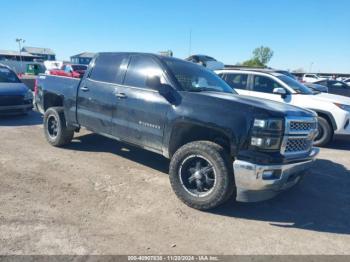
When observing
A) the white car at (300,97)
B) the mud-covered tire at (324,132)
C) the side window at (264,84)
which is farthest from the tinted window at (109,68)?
the mud-covered tire at (324,132)

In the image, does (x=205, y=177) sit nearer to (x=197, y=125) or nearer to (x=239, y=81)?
(x=197, y=125)

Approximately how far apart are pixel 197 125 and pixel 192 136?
1.11 ft

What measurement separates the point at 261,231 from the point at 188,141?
1.55 metres

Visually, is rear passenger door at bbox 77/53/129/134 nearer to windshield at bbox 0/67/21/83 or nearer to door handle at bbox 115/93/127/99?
door handle at bbox 115/93/127/99

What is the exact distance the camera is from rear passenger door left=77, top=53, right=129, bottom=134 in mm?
5371

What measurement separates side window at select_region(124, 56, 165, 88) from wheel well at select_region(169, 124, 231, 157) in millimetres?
867

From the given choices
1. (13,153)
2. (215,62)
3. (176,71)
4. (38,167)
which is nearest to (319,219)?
(176,71)

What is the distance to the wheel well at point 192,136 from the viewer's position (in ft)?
14.0

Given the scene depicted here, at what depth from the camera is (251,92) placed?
9.09 m

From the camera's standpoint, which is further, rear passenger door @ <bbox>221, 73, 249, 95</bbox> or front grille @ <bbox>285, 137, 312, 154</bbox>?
rear passenger door @ <bbox>221, 73, 249, 95</bbox>

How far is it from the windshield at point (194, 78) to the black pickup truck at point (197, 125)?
2 centimetres

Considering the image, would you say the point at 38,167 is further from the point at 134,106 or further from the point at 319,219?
the point at 319,219

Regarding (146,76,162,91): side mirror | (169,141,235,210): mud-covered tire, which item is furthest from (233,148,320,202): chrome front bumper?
(146,76,162,91): side mirror

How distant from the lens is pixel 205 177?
4.17 m
